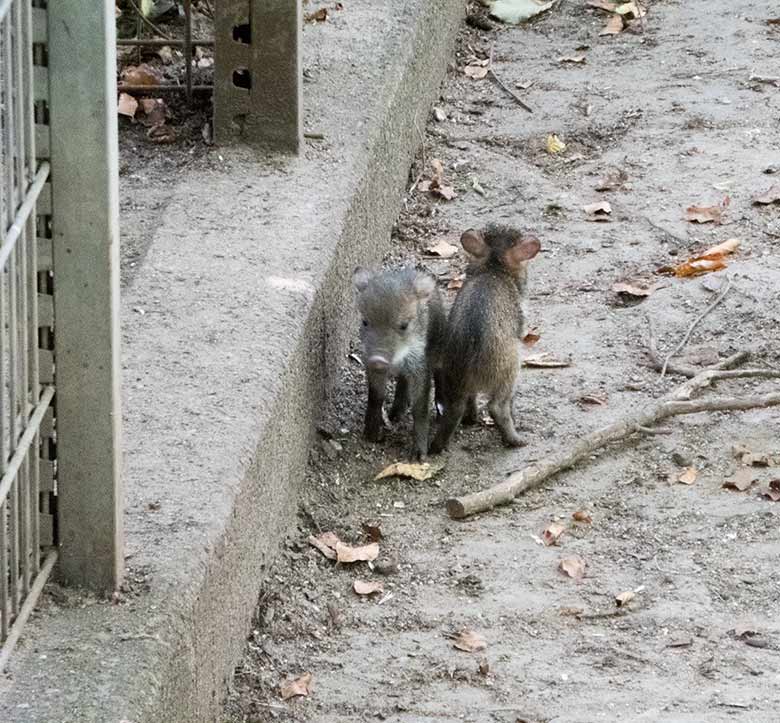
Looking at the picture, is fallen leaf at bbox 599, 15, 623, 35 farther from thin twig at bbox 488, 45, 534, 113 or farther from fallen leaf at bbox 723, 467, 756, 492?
fallen leaf at bbox 723, 467, 756, 492

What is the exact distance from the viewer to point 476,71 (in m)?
10.8

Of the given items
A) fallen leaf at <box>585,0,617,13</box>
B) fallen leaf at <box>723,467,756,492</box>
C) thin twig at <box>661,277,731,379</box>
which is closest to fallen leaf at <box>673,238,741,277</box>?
thin twig at <box>661,277,731,379</box>

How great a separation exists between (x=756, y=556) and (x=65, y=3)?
304cm

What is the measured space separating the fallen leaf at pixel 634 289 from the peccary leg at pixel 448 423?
145cm

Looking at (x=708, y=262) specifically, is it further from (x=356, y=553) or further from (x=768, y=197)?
(x=356, y=553)

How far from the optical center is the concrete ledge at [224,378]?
402 centimetres

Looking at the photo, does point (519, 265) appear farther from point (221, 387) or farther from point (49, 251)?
point (49, 251)

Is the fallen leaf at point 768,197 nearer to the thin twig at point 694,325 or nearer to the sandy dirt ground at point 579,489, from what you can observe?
the sandy dirt ground at point 579,489

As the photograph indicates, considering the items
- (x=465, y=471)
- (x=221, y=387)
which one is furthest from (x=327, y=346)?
(x=221, y=387)

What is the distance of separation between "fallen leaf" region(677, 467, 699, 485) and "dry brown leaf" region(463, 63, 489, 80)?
4.77 meters

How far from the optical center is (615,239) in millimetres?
8562

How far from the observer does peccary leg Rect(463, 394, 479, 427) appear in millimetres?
6953

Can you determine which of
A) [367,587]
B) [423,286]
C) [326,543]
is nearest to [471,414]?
[423,286]

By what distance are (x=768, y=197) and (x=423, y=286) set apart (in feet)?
9.06
